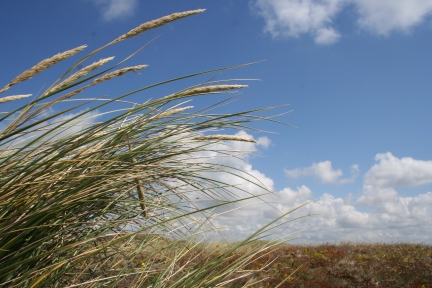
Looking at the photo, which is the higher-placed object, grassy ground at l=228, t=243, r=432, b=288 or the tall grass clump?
the tall grass clump

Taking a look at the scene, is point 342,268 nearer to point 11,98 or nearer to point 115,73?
point 11,98

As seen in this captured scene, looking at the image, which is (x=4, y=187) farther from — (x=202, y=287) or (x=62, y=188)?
(x=202, y=287)

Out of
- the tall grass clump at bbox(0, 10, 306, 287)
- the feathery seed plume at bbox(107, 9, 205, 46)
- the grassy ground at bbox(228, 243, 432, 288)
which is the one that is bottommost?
the grassy ground at bbox(228, 243, 432, 288)

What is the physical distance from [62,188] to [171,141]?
619mm

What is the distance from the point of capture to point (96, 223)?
1.99 metres

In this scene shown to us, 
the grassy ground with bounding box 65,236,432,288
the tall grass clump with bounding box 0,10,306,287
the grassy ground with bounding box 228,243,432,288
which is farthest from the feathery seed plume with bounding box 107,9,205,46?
the grassy ground with bounding box 228,243,432,288

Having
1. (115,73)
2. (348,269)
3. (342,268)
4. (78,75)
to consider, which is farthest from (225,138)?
(342,268)

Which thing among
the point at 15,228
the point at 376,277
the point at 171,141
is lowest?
the point at 376,277

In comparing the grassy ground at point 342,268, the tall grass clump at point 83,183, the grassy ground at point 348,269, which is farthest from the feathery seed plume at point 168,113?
the grassy ground at point 348,269

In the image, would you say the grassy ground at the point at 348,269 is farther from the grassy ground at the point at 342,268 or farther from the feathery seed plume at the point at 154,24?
the feathery seed plume at the point at 154,24

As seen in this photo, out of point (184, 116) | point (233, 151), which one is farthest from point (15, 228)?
point (233, 151)

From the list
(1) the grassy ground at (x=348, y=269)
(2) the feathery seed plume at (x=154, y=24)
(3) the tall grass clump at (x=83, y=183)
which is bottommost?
(1) the grassy ground at (x=348, y=269)

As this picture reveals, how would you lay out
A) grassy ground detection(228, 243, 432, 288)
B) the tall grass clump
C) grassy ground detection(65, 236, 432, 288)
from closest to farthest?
the tall grass clump
grassy ground detection(65, 236, 432, 288)
grassy ground detection(228, 243, 432, 288)

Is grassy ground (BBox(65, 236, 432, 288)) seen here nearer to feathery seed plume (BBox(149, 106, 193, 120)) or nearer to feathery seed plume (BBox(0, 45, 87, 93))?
feathery seed plume (BBox(149, 106, 193, 120))
